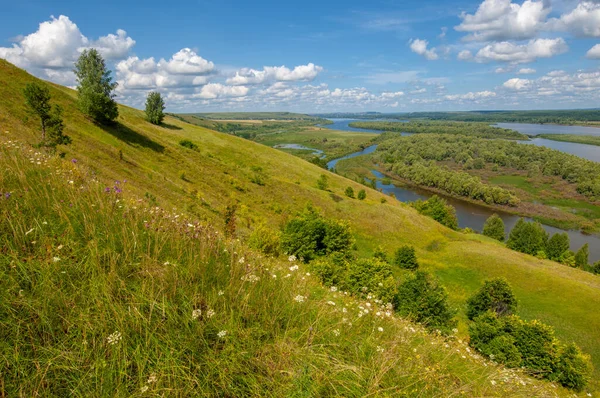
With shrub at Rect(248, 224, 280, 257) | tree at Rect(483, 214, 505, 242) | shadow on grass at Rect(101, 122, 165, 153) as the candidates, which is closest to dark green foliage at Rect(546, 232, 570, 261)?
tree at Rect(483, 214, 505, 242)

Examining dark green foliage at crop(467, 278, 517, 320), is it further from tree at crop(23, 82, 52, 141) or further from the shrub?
tree at crop(23, 82, 52, 141)

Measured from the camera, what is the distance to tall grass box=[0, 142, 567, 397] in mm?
2568

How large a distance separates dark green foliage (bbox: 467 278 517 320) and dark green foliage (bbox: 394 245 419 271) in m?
8.92

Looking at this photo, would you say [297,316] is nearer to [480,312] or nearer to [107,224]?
[107,224]

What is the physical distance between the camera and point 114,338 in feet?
8.99

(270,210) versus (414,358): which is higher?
(414,358)

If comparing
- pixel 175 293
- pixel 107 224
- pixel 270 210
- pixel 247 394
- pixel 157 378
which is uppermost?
pixel 107 224

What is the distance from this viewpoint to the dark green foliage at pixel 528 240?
6391 cm

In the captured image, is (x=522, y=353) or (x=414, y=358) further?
(x=522, y=353)

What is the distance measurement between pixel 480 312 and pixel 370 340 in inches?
1432

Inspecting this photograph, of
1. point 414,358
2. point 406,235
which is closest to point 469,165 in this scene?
point 406,235

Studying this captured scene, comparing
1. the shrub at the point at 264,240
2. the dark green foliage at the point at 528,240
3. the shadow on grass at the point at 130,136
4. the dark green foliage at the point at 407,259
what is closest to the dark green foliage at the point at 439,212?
the dark green foliage at the point at 528,240

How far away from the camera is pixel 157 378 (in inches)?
101

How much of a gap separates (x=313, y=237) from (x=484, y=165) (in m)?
A: 173
